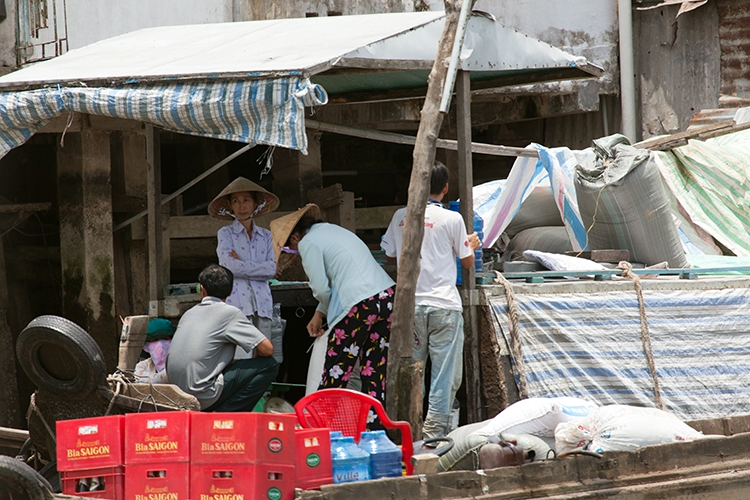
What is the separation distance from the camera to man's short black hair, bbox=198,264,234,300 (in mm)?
5738

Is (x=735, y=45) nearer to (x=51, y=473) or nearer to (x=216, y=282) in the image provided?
(x=216, y=282)

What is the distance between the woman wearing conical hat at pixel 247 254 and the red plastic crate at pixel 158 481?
244 cm

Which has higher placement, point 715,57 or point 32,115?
point 715,57

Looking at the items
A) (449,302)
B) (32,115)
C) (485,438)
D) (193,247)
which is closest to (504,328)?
(449,302)

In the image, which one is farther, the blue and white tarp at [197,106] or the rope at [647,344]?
the rope at [647,344]

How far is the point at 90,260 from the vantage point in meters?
8.60

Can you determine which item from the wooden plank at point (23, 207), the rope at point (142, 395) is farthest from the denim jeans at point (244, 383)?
the wooden plank at point (23, 207)

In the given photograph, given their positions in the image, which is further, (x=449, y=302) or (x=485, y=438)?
(x=449, y=302)

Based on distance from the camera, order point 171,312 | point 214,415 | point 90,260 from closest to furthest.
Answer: point 214,415 < point 171,312 < point 90,260

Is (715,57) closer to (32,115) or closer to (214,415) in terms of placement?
(32,115)

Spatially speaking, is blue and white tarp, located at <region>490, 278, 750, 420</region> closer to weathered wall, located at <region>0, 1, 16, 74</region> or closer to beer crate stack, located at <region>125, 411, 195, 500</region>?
beer crate stack, located at <region>125, 411, 195, 500</region>

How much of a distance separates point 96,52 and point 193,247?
2.71m

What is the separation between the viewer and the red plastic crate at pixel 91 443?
4.15 meters

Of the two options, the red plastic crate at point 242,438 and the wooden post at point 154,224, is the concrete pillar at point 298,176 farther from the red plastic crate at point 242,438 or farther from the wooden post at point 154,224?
the red plastic crate at point 242,438
